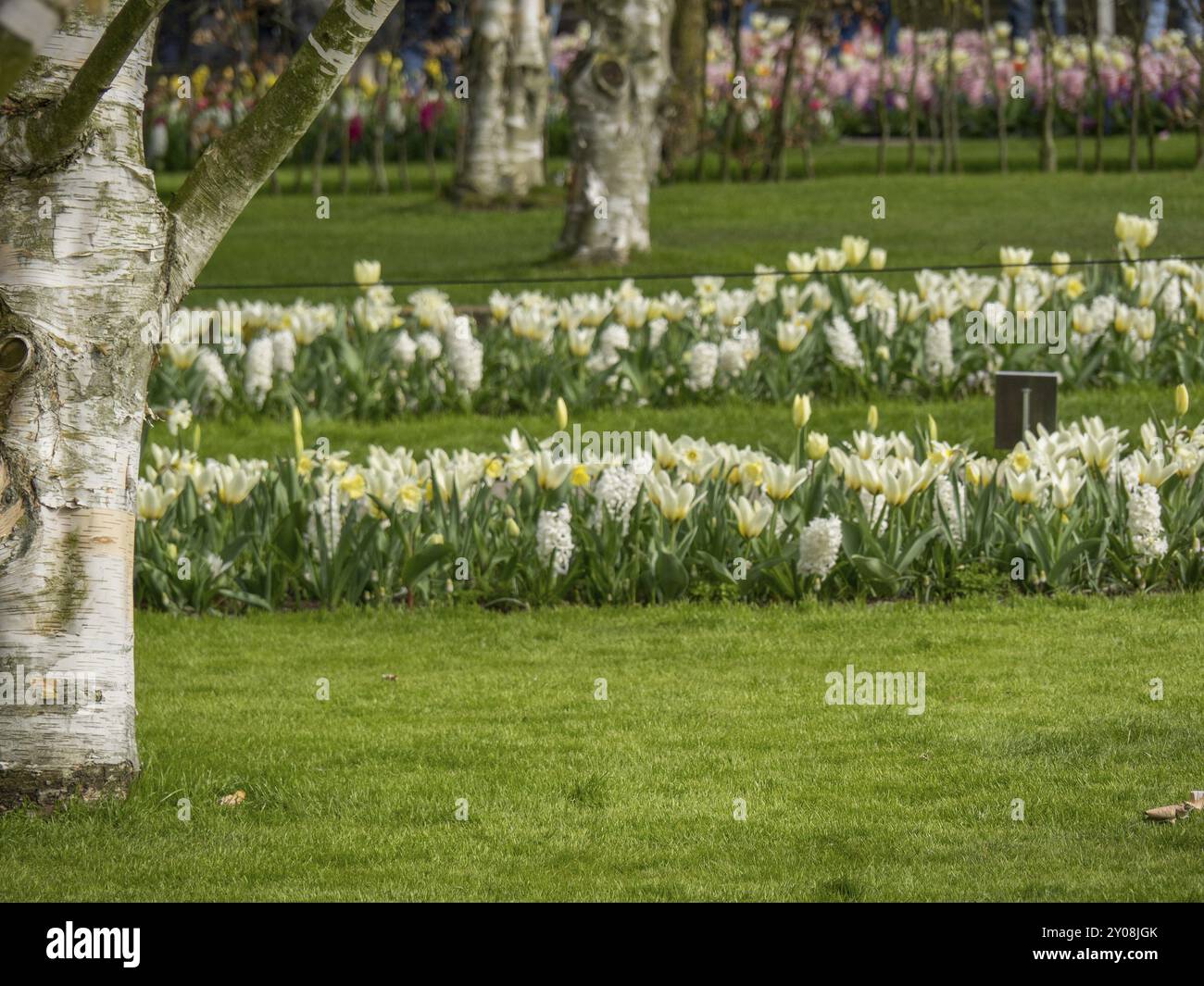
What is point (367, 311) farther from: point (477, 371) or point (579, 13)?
point (579, 13)

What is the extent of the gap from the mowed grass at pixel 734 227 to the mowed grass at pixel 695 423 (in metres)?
3.41

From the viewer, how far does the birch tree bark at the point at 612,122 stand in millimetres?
13594

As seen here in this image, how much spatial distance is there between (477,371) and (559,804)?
5.73 m

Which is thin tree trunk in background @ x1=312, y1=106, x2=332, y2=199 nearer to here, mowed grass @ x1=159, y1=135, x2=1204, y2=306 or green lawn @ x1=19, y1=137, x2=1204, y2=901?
mowed grass @ x1=159, y1=135, x2=1204, y2=306

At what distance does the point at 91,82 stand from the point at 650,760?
2257 mm

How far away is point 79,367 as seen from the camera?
465 centimetres

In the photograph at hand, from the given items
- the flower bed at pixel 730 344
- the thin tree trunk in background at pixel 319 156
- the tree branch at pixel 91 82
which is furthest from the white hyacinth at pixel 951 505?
the thin tree trunk in background at pixel 319 156

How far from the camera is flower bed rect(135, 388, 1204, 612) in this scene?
6.80 m

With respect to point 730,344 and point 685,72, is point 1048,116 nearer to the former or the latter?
point 685,72

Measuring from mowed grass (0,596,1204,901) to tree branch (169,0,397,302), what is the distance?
1375mm

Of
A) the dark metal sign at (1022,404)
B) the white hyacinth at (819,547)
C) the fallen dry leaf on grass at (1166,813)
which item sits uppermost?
the dark metal sign at (1022,404)

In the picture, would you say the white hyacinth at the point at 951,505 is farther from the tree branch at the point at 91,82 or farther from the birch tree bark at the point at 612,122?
the birch tree bark at the point at 612,122

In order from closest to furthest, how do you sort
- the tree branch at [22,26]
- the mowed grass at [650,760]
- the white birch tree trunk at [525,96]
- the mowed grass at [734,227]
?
the tree branch at [22,26], the mowed grass at [650,760], the mowed grass at [734,227], the white birch tree trunk at [525,96]
